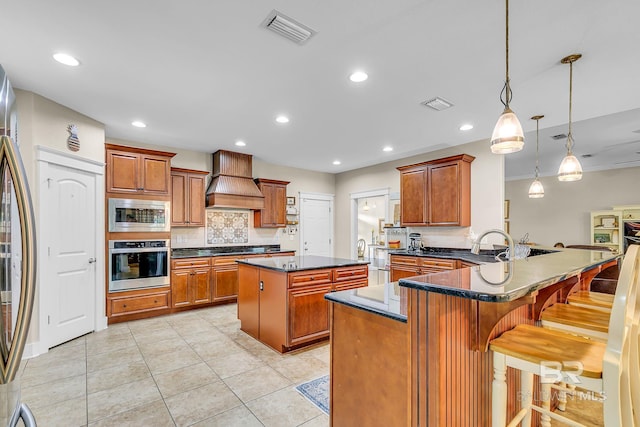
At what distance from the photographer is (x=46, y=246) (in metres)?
3.23

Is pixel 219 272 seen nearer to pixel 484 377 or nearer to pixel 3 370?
pixel 3 370

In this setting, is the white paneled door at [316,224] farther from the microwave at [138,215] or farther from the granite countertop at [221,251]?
the microwave at [138,215]

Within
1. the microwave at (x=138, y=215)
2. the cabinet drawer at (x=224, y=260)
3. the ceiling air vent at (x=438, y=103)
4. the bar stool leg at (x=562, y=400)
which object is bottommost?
the bar stool leg at (x=562, y=400)

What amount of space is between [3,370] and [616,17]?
359cm

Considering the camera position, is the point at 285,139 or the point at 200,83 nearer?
the point at 200,83

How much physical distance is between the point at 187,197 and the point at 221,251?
1177 mm

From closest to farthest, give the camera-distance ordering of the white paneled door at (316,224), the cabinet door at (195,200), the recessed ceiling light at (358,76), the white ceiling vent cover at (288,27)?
the white ceiling vent cover at (288,27)
the recessed ceiling light at (358,76)
the cabinet door at (195,200)
the white paneled door at (316,224)


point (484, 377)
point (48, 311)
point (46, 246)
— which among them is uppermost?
point (46, 246)

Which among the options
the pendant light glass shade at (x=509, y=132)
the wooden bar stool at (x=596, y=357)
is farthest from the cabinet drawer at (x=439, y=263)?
the wooden bar stool at (x=596, y=357)

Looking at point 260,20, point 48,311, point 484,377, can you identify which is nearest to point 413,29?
point 260,20

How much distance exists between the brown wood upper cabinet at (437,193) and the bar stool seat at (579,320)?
9.88ft

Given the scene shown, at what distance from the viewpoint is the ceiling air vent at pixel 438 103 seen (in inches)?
126

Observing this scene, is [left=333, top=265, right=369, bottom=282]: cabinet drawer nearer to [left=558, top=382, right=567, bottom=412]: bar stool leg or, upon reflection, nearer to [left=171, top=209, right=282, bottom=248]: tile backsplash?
[left=558, top=382, right=567, bottom=412]: bar stool leg

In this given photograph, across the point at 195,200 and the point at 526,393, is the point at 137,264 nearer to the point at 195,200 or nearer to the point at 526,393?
the point at 195,200
